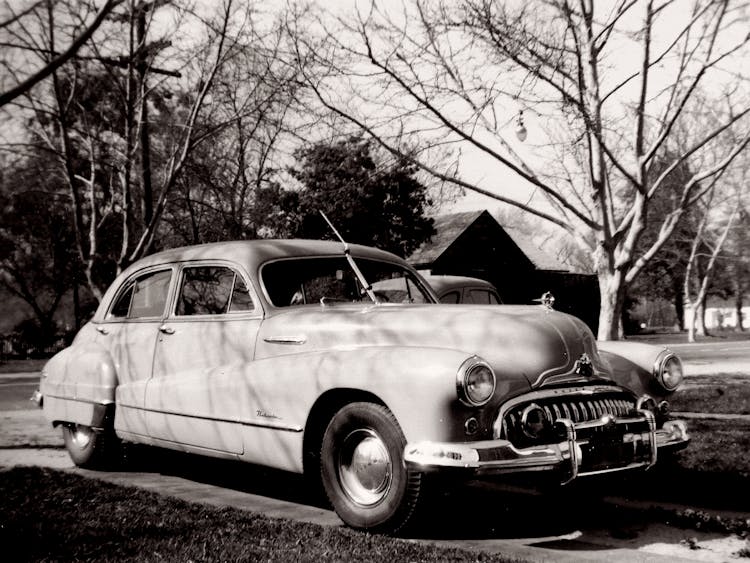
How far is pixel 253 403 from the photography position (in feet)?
16.2

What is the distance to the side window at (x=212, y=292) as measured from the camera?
554 centimetres

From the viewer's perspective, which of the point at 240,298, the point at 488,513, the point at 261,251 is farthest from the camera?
the point at 261,251

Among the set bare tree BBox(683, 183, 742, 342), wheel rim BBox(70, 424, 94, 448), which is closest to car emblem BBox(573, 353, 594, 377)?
wheel rim BBox(70, 424, 94, 448)

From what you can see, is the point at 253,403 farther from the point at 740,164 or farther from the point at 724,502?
the point at 740,164

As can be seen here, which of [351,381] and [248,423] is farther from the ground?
[351,381]

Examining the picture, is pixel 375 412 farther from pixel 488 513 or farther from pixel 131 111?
pixel 131 111

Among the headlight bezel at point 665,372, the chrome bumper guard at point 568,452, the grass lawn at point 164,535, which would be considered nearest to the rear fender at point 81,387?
the grass lawn at point 164,535

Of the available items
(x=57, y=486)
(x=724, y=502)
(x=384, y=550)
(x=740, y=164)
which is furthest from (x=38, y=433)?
(x=740, y=164)

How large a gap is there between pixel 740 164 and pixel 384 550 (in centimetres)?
2165

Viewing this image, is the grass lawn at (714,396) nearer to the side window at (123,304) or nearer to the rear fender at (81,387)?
the side window at (123,304)

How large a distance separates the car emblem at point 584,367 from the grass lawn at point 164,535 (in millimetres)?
1231

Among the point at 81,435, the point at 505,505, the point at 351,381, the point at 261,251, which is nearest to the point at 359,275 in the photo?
the point at 261,251

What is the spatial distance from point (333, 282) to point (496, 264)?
1336 inches

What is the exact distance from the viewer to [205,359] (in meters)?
5.53
